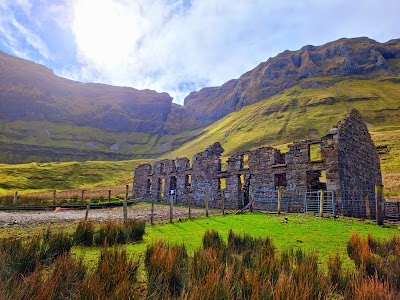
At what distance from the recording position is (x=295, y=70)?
151 meters

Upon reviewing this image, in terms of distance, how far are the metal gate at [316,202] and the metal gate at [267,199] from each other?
4.91 ft

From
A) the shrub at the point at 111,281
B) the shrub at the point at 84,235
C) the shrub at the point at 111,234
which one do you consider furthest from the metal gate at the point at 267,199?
the shrub at the point at 111,281

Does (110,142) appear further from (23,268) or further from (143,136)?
(23,268)

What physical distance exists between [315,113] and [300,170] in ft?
279

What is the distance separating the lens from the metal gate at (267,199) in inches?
776

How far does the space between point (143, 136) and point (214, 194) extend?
460 feet

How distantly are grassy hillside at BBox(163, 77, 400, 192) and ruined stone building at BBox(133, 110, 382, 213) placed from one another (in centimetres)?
4892

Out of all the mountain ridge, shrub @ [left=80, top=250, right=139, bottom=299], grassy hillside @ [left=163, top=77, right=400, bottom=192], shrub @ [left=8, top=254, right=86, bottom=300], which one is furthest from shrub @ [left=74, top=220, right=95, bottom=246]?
the mountain ridge

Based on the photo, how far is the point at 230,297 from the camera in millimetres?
3396

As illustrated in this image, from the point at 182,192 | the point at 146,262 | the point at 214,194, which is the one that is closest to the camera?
the point at 146,262

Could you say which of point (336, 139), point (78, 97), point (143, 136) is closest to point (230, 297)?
point (336, 139)

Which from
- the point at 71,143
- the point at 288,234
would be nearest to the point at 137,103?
the point at 71,143

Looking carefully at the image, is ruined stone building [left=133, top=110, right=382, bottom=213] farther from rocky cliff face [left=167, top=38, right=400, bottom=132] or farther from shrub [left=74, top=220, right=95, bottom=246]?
rocky cliff face [left=167, top=38, right=400, bottom=132]

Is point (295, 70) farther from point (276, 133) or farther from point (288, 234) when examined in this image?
point (288, 234)
